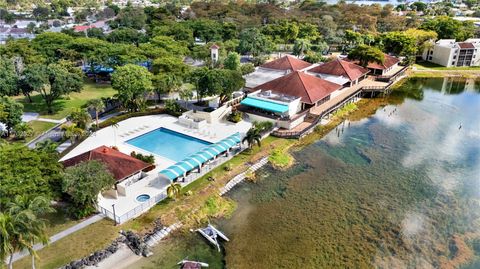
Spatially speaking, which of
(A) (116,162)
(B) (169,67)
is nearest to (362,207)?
(A) (116,162)

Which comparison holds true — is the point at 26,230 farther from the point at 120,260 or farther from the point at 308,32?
the point at 308,32

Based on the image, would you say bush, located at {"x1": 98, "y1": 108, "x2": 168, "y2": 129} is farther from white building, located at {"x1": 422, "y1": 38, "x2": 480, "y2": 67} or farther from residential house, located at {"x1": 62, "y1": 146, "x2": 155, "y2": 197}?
white building, located at {"x1": 422, "y1": 38, "x2": 480, "y2": 67}

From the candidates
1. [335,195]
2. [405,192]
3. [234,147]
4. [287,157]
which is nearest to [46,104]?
[234,147]

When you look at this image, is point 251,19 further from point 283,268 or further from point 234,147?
point 283,268

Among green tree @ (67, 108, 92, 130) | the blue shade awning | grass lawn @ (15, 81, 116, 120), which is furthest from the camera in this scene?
grass lawn @ (15, 81, 116, 120)

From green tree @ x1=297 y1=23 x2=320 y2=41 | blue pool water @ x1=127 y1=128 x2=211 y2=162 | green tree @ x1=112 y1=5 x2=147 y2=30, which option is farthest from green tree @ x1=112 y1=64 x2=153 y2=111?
green tree @ x1=112 y1=5 x2=147 y2=30

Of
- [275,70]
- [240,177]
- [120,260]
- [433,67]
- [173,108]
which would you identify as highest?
[275,70]
